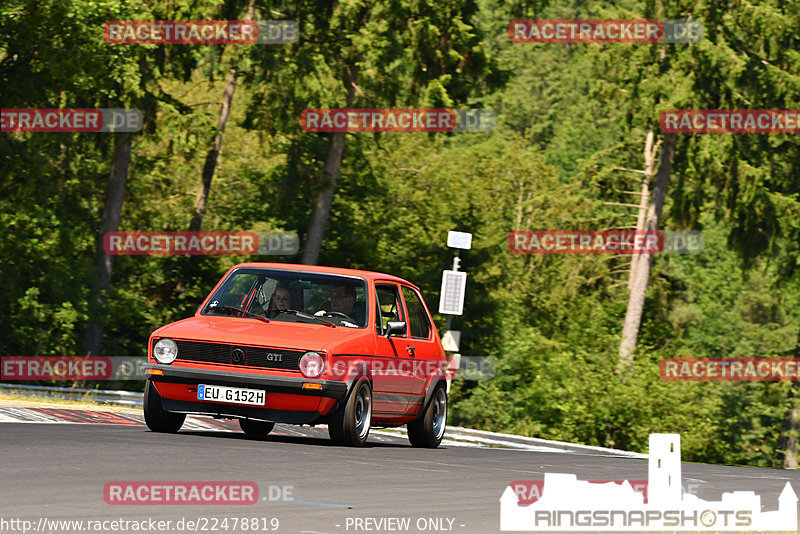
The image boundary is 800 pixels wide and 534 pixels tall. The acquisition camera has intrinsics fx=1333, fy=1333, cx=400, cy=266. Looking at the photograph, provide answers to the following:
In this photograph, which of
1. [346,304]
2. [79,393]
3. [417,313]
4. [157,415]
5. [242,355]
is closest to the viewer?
[242,355]

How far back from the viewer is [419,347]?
14.8 m

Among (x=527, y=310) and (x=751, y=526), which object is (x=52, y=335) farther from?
(x=751, y=526)

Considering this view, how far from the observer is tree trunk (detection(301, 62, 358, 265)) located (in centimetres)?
3897

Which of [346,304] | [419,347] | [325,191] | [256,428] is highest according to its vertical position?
[325,191]

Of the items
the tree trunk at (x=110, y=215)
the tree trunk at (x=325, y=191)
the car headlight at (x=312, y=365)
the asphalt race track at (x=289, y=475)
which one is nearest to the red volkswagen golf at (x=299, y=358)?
the car headlight at (x=312, y=365)

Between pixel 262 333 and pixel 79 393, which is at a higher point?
pixel 262 333

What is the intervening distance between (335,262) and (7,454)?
37.2 meters

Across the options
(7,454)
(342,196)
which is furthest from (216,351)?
(342,196)

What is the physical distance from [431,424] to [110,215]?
25911mm

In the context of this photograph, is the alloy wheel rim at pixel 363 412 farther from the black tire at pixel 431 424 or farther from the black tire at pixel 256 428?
the black tire at pixel 256 428

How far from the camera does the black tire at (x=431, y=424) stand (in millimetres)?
14906

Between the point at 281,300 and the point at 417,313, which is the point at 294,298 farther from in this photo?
the point at 417,313

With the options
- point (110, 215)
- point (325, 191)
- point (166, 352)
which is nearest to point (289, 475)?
point (166, 352)

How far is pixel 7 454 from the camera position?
1027 centimetres
